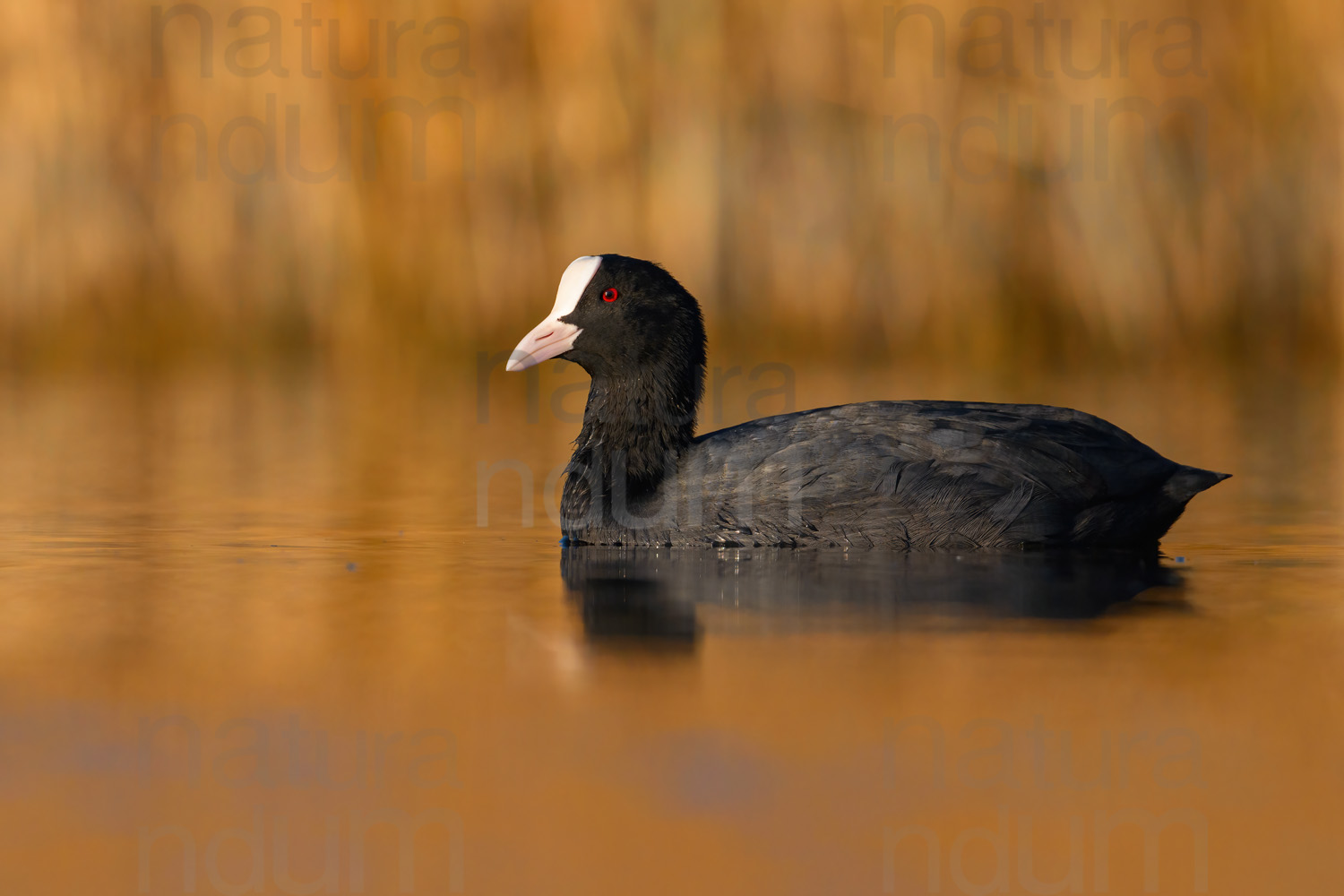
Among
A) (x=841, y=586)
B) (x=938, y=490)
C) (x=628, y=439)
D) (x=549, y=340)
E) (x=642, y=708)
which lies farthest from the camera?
(x=549, y=340)

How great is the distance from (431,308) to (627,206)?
4.89 ft

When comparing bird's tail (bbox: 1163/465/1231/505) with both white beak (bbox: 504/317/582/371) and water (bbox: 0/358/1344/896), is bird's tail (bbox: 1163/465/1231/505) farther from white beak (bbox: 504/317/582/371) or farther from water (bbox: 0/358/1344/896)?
white beak (bbox: 504/317/582/371)

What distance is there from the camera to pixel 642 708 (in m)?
3.43

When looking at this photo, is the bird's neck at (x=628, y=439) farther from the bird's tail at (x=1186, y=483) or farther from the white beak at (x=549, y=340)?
the bird's tail at (x=1186, y=483)

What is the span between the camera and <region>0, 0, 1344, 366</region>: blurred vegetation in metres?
11.6

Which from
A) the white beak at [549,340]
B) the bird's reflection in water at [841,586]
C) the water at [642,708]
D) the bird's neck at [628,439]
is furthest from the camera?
the white beak at [549,340]

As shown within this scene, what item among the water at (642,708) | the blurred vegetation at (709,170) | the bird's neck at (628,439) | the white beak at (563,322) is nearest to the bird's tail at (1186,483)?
the water at (642,708)

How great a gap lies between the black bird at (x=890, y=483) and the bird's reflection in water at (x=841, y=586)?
0.08 metres

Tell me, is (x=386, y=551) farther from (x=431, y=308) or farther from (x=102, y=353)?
(x=102, y=353)

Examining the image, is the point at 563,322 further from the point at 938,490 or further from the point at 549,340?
the point at 938,490

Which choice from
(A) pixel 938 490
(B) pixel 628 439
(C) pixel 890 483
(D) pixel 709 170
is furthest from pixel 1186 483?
(D) pixel 709 170

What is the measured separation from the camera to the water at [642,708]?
261 centimetres

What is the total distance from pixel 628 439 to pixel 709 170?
246 inches

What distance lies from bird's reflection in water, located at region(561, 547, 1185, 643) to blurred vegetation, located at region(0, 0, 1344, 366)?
6434 mm
